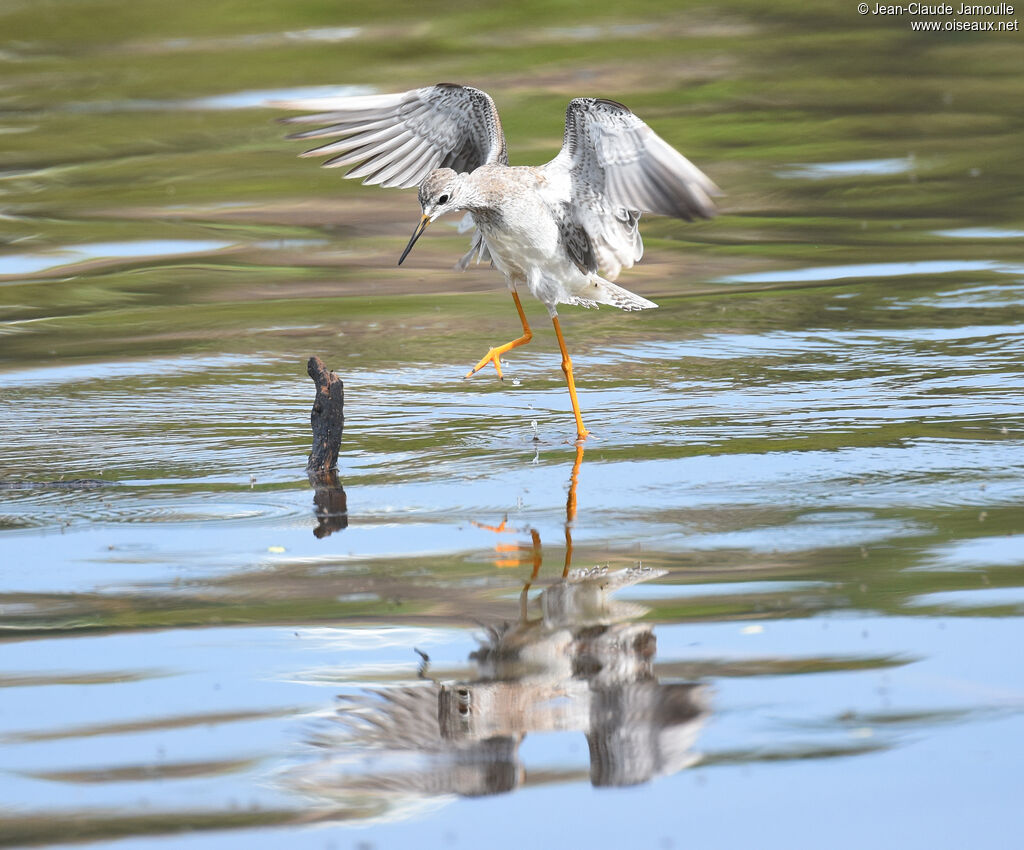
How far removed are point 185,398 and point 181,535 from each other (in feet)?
8.83

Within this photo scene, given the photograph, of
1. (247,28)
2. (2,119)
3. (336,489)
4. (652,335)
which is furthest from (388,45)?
(336,489)

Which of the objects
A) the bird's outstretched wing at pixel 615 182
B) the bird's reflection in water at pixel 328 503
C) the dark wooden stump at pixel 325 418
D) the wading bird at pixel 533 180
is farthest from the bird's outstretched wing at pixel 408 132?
the bird's reflection in water at pixel 328 503

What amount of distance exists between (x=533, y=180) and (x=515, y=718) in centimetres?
437

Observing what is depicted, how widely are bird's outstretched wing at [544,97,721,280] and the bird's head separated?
0.57 m

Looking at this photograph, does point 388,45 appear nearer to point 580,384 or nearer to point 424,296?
point 424,296

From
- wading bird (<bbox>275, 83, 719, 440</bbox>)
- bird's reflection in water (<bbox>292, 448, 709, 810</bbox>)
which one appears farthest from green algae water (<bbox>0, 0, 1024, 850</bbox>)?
wading bird (<bbox>275, 83, 719, 440</bbox>)

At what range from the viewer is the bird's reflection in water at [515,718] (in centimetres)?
474

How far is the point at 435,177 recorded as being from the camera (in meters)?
8.61

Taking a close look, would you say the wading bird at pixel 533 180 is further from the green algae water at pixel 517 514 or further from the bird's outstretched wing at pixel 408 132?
the green algae water at pixel 517 514

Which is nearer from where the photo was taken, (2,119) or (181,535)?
(181,535)

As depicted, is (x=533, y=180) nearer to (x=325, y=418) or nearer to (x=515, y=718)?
(x=325, y=418)

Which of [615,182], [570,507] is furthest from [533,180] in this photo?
[570,507]

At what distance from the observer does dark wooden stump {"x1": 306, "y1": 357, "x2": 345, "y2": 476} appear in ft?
24.2

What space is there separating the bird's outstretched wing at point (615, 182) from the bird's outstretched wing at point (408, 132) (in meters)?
0.69
